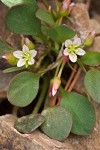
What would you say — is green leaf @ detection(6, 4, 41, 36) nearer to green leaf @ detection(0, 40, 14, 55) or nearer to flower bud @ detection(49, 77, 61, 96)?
green leaf @ detection(0, 40, 14, 55)

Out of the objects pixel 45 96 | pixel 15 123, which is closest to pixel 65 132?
pixel 15 123

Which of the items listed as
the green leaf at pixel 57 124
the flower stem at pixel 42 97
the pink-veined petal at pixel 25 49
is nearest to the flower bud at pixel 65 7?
the pink-veined petal at pixel 25 49

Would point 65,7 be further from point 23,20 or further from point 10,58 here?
point 10,58

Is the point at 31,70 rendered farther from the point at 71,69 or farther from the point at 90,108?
the point at 90,108

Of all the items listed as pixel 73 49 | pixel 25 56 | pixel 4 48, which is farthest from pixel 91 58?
pixel 4 48

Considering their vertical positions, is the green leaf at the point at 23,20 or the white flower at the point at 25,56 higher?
the green leaf at the point at 23,20

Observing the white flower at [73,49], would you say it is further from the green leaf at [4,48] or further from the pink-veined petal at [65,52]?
the green leaf at [4,48]
